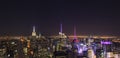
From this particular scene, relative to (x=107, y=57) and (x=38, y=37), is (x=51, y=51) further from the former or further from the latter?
(x=107, y=57)

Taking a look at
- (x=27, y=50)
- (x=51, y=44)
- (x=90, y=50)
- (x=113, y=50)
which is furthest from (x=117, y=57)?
(x=27, y=50)

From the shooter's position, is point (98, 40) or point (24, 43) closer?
point (24, 43)

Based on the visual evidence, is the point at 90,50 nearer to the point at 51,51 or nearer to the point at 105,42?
the point at 105,42

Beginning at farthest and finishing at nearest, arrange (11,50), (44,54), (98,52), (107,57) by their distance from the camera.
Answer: (98,52), (107,57), (44,54), (11,50)

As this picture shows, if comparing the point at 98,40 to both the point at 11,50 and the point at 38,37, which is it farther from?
the point at 11,50

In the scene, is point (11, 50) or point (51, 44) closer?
point (11, 50)

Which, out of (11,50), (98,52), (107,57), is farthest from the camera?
(98,52)

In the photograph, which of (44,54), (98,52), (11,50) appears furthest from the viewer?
(98,52)

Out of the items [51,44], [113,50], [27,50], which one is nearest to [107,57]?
[113,50]
